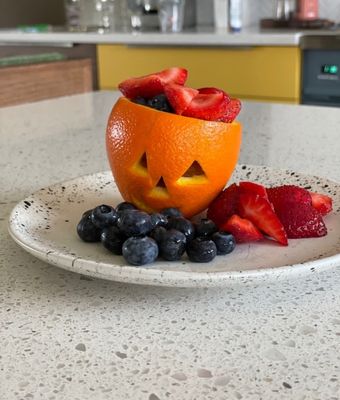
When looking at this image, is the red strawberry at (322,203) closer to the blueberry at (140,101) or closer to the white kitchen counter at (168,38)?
the blueberry at (140,101)

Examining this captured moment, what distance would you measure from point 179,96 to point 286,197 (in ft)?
0.46

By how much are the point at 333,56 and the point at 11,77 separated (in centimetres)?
133

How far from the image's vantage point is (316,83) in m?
2.56

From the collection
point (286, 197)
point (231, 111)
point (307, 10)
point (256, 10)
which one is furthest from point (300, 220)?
point (256, 10)

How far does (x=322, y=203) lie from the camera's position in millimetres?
672

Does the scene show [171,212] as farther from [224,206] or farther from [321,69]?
[321,69]

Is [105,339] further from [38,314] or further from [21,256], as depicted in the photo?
[21,256]

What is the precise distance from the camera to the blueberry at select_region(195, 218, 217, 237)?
0.58m

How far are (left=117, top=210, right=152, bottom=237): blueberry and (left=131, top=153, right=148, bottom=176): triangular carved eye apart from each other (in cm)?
10

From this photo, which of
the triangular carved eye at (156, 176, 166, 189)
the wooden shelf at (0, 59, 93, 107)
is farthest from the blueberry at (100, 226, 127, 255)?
the wooden shelf at (0, 59, 93, 107)

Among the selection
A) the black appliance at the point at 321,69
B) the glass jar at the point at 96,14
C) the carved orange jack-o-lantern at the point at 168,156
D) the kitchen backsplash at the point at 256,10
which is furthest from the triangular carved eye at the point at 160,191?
the glass jar at the point at 96,14

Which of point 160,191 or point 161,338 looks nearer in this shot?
point 161,338

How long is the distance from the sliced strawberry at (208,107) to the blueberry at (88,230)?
5.4 inches

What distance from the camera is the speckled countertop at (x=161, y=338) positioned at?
16.8 inches
